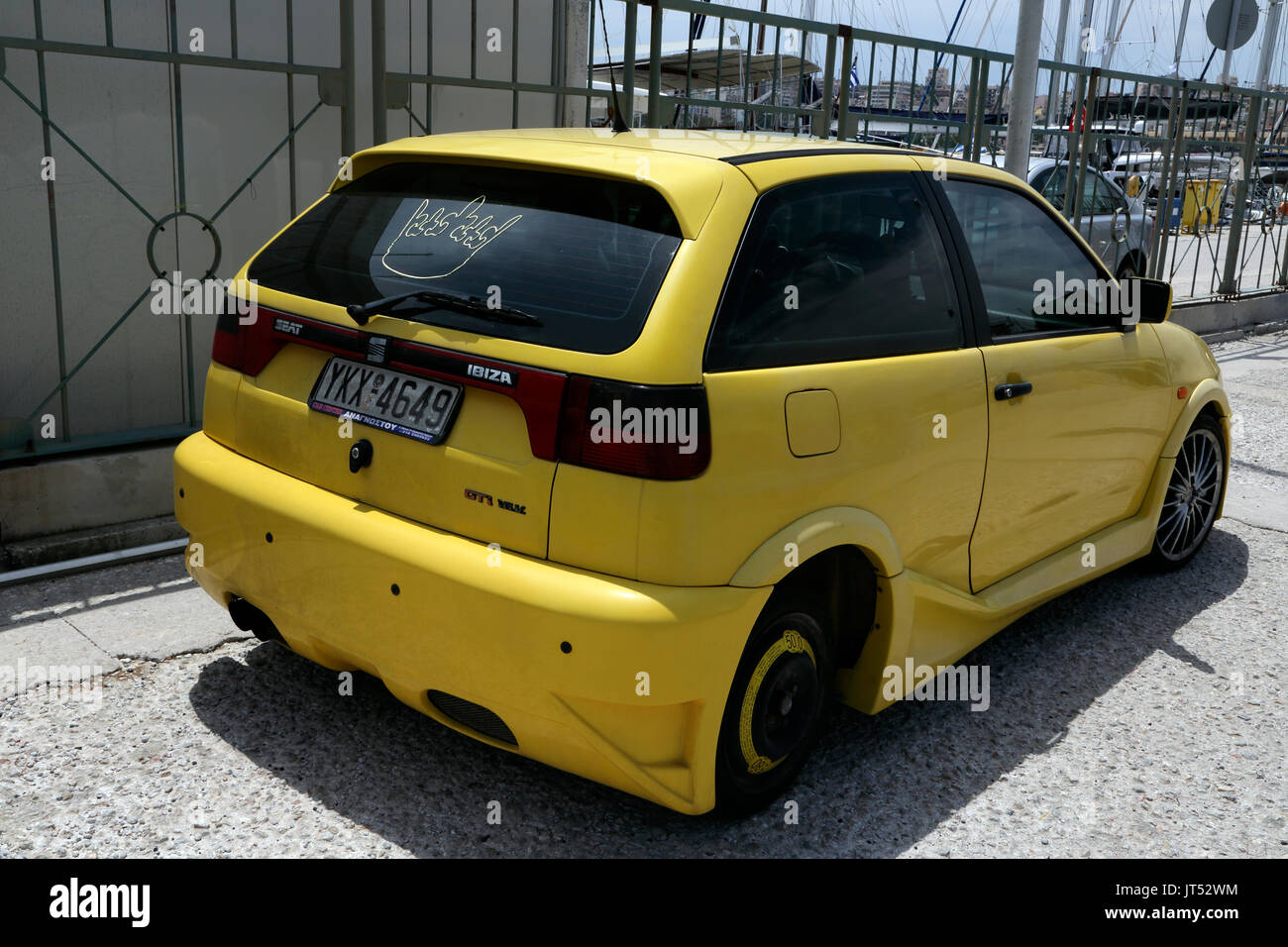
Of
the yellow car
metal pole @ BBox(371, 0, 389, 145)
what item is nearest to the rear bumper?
the yellow car

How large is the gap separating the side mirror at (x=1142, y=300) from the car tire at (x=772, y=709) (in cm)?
207

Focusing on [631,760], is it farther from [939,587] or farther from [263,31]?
[263,31]

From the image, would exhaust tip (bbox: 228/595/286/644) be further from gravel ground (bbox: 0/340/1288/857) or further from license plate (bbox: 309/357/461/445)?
license plate (bbox: 309/357/461/445)

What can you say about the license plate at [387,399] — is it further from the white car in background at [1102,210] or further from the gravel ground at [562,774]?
the white car in background at [1102,210]

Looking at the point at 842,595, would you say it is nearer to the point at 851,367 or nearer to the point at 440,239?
the point at 851,367

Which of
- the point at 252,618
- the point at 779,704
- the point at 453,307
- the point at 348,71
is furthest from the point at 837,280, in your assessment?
the point at 348,71

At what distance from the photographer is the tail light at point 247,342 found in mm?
3385

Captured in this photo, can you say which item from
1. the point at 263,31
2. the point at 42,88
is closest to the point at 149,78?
the point at 263,31

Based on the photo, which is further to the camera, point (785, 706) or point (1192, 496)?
point (1192, 496)

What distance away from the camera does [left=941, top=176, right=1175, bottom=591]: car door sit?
3848 mm

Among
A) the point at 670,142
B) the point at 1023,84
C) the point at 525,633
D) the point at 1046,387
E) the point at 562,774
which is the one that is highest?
the point at 1023,84

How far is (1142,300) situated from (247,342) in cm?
328

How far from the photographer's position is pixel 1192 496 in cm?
533

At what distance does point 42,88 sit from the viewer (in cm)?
486
